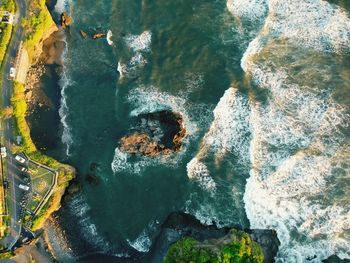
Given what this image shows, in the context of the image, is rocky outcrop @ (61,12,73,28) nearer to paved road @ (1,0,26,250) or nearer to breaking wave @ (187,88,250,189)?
paved road @ (1,0,26,250)

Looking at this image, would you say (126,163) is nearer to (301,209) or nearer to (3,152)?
(3,152)

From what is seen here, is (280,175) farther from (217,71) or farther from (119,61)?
(119,61)

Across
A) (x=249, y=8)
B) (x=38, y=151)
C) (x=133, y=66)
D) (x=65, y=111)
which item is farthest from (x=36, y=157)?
(x=249, y=8)

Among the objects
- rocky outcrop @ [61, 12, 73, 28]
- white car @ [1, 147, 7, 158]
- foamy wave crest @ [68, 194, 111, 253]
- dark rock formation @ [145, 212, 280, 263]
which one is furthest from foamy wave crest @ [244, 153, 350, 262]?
rocky outcrop @ [61, 12, 73, 28]

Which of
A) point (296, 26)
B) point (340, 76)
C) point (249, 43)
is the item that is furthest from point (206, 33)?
point (340, 76)

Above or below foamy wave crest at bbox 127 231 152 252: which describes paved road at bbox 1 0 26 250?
above

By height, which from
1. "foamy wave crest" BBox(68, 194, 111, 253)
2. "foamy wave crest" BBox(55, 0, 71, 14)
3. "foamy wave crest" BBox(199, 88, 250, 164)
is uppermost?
"foamy wave crest" BBox(55, 0, 71, 14)

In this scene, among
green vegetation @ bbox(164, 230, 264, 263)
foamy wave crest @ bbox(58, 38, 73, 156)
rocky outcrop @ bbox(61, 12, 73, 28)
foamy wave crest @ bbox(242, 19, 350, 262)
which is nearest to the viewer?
green vegetation @ bbox(164, 230, 264, 263)

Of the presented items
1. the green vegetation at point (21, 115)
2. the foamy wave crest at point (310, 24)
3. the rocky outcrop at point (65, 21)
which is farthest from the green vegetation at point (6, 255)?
the foamy wave crest at point (310, 24)
